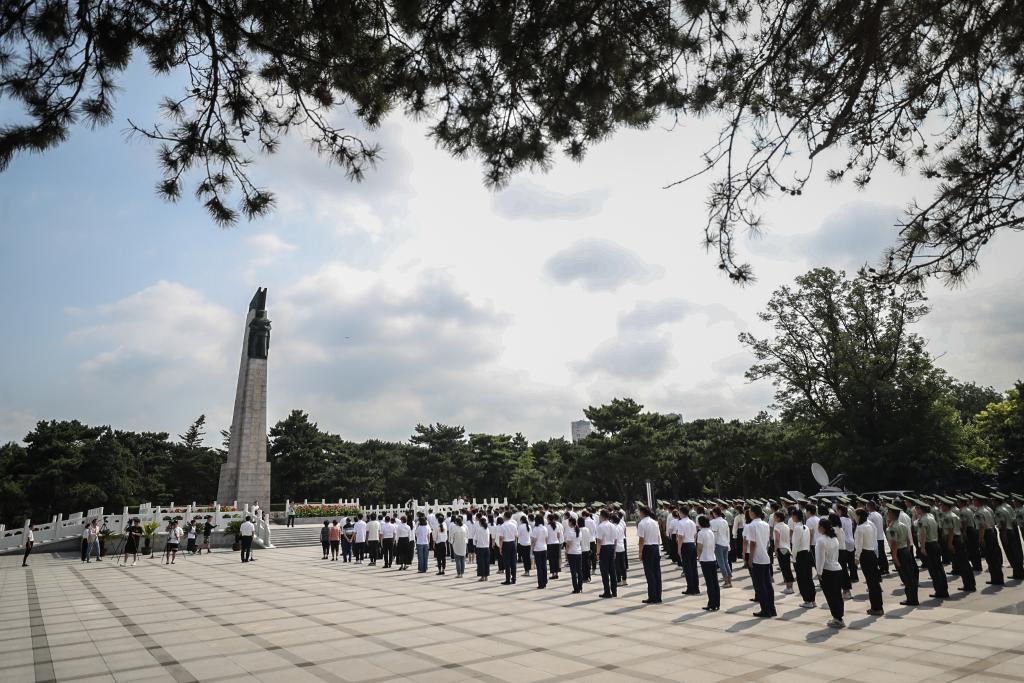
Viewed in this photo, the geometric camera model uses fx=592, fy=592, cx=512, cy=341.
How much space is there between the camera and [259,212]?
5.83 metres

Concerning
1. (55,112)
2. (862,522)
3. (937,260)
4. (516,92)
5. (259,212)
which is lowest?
(862,522)

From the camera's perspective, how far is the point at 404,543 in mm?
17094

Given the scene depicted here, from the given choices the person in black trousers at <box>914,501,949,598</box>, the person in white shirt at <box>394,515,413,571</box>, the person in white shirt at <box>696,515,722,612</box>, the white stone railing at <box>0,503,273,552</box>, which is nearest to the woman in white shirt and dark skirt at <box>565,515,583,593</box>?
the person in white shirt at <box>696,515,722,612</box>

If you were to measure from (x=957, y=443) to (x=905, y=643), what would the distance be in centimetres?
2584

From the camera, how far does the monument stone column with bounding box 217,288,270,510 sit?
3203 centimetres

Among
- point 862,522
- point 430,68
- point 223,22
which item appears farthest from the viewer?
point 862,522

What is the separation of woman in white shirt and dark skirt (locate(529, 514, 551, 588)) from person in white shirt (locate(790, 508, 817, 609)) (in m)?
5.01

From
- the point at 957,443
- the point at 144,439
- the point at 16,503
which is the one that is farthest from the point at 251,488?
the point at 957,443

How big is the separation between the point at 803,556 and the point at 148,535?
2444cm

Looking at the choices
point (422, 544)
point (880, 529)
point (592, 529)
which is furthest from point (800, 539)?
point (422, 544)

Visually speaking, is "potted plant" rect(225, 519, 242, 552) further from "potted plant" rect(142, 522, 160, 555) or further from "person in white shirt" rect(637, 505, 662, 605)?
"person in white shirt" rect(637, 505, 662, 605)

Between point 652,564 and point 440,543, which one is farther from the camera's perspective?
point 440,543

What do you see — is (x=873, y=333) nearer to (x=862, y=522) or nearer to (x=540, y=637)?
(x=862, y=522)

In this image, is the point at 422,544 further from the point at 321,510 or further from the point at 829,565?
the point at 321,510
